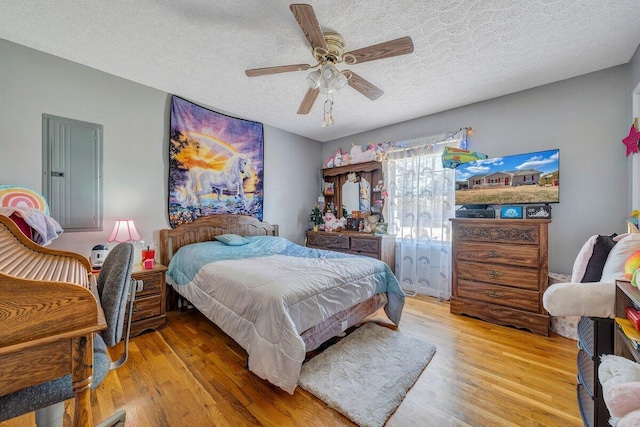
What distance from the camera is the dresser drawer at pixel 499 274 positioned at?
2.49 meters

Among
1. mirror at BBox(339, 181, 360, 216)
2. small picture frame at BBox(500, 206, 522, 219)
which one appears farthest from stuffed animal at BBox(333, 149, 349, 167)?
small picture frame at BBox(500, 206, 522, 219)

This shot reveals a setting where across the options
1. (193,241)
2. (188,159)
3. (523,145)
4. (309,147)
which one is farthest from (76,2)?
(523,145)

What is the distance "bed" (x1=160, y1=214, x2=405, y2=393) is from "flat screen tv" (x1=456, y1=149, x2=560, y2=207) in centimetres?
144

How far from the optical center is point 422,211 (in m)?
3.69

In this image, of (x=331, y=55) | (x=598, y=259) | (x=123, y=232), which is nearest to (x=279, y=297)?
(x=331, y=55)

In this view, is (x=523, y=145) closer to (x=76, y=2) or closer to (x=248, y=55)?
(x=248, y=55)

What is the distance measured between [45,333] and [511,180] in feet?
11.8

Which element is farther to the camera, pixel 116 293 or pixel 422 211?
pixel 422 211

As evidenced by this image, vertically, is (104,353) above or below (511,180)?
below

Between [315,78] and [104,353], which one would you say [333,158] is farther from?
[104,353]

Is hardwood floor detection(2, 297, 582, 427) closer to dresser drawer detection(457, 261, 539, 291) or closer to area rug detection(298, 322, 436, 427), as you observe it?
area rug detection(298, 322, 436, 427)

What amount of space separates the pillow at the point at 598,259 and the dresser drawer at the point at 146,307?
351cm

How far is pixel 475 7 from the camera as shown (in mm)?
1712

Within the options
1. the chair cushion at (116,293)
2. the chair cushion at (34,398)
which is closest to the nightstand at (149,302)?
the chair cushion at (116,293)
